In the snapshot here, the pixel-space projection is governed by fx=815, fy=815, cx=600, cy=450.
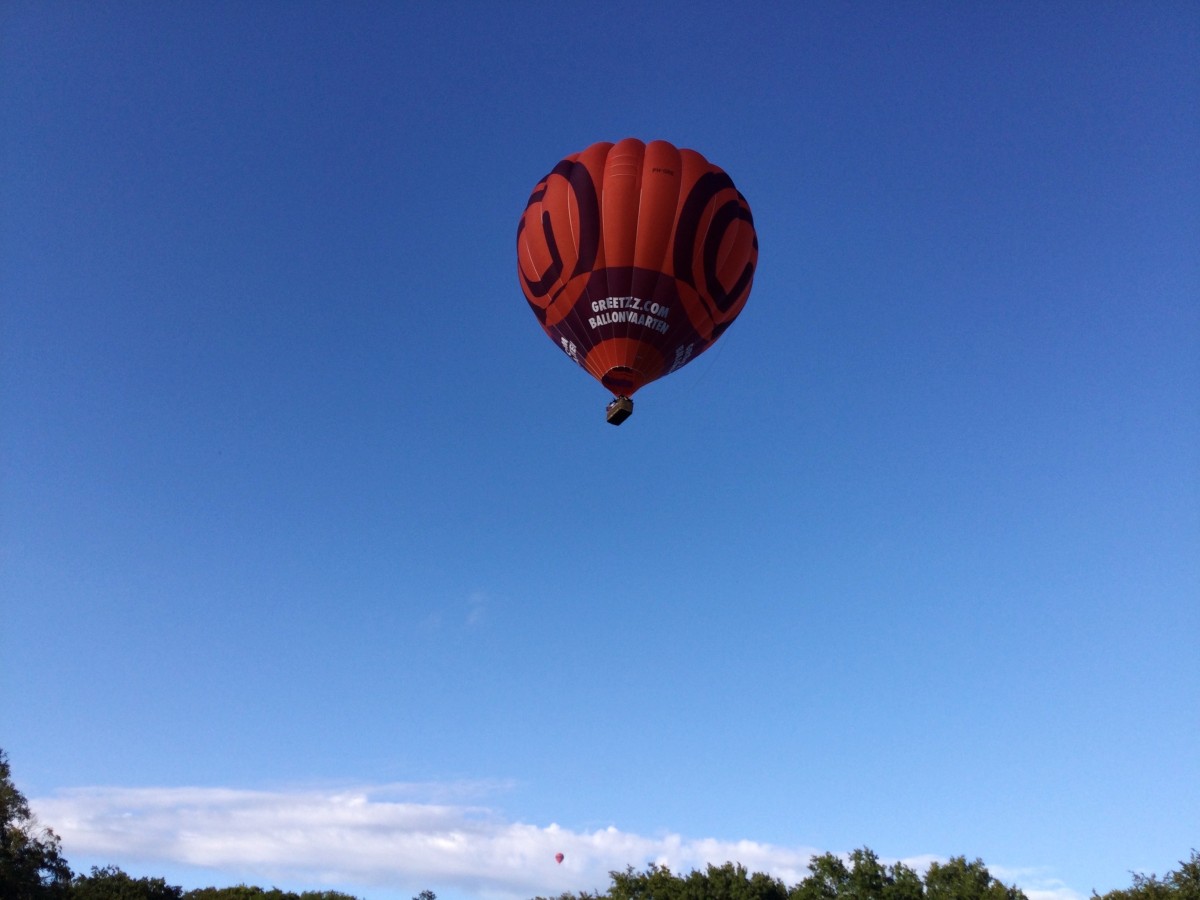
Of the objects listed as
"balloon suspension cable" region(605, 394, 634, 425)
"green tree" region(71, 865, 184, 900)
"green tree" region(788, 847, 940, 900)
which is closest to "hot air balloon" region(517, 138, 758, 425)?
"balloon suspension cable" region(605, 394, 634, 425)

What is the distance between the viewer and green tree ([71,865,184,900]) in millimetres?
43469

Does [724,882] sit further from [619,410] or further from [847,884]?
[619,410]

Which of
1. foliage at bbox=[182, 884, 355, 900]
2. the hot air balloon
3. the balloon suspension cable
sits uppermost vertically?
the hot air balloon

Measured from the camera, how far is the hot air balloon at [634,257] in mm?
22703

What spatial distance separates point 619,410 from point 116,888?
140ft

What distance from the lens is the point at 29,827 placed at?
1561 inches

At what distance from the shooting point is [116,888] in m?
44.9

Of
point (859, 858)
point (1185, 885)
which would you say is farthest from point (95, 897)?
point (1185, 885)

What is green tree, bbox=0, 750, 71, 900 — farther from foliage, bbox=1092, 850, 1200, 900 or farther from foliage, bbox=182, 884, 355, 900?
foliage, bbox=1092, 850, 1200, 900

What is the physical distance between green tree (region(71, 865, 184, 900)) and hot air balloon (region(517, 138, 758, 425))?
41.5 meters

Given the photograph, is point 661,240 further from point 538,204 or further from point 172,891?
point 172,891

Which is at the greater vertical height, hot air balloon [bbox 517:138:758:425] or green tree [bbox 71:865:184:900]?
hot air balloon [bbox 517:138:758:425]

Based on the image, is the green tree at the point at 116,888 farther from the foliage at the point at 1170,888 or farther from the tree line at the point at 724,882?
the foliage at the point at 1170,888

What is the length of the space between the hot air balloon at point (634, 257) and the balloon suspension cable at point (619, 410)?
0.03 meters
